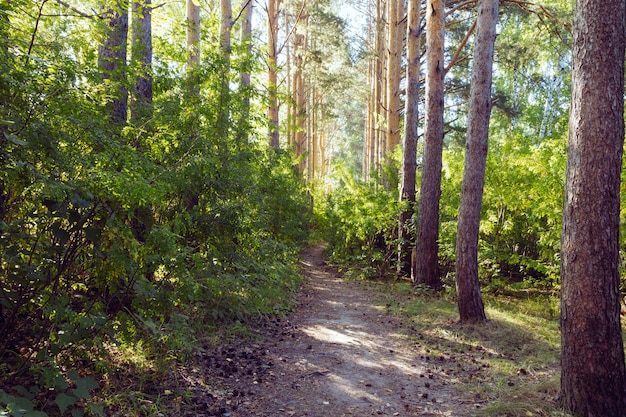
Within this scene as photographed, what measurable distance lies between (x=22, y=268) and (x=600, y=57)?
4749 mm

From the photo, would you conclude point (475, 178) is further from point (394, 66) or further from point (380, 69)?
point (380, 69)

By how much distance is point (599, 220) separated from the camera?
375cm

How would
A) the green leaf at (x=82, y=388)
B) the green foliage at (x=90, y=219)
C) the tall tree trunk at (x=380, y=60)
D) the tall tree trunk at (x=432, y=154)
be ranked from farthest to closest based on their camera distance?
1. the tall tree trunk at (x=380, y=60)
2. the tall tree trunk at (x=432, y=154)
3. the green foliage at (x=90, y=219)
4. the green leaf at (x=82, y=388)

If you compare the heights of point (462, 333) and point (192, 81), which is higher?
point (192, 81)

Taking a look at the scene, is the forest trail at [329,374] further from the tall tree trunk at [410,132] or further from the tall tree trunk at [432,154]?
the tall tree trunk at [410,132]

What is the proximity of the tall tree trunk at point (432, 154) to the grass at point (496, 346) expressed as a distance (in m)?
0.68

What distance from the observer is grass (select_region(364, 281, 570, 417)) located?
443cm

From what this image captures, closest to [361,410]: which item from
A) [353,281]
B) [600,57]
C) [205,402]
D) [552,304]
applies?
[205,402]

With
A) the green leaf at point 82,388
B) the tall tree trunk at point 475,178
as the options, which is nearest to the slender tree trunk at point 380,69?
the tall tree trunk at point 475,178

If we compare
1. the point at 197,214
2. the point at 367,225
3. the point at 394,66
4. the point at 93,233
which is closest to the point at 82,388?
the point at 93,233

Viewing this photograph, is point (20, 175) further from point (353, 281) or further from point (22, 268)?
point (353, 281)

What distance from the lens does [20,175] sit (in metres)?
2.83

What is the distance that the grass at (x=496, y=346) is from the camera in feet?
14.5

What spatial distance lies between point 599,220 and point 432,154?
6190mm
